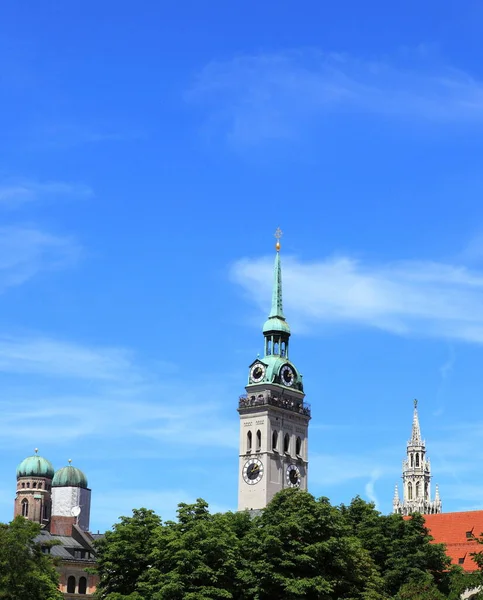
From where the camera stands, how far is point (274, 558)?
95438mm

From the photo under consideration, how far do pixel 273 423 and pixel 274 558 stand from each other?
7912 cm

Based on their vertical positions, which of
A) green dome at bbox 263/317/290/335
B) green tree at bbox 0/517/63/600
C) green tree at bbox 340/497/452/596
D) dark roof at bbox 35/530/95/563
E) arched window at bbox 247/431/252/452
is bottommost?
green tree at bbox 0/517/63/600

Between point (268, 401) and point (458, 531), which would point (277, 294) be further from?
point (458, 531)

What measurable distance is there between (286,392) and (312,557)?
83.1m

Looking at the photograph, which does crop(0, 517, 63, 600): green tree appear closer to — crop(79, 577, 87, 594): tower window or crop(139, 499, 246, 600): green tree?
crop(139, 499, 246, 600): green tree

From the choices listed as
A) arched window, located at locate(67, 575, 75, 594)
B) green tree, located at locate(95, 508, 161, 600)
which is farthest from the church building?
green tree, located at locate(95, 508, 161, 600)

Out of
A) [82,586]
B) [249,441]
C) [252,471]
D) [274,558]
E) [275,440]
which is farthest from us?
[275,440]

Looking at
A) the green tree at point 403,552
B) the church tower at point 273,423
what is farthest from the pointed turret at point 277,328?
the green tree at point 403,552

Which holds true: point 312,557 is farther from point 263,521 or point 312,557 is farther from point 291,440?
point 291,440

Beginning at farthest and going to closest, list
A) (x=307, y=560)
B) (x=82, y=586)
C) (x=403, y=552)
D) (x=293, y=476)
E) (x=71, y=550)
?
(x=293, y=476)
(x=71, y=550)
(x=82, y=586)
(x=403, y=552)
(x=307, y=560)

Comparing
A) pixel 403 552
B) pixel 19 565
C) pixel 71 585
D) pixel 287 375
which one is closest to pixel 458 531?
pixel 403 552

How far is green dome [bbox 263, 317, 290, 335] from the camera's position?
590 feet

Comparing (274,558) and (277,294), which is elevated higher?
(277,294)

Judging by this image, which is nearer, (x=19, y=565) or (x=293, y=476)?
(x=19, y=565)
